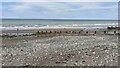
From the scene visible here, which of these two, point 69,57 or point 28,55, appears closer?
point 69,57

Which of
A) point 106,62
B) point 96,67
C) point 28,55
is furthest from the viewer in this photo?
point 28,55

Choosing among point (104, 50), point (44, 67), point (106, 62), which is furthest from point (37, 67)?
point (104, 50)

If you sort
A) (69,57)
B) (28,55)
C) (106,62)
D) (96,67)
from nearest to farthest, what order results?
1. (96,67)
2. (106,62)
3. (69,57)
4. (28,55)

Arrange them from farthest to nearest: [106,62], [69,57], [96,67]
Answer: [69,57]
[106,62]
[96,67]

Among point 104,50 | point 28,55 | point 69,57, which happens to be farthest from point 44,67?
point 104,50

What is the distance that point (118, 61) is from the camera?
16.4 m

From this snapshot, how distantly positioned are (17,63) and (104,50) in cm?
686

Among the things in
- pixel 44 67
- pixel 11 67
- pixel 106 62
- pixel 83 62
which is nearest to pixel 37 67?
pixel 44 67

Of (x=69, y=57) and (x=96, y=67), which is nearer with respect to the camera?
(x=96, y=67)

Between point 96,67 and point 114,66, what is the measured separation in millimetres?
1037

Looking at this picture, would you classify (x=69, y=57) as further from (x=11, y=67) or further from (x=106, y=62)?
(x=11, y=67)

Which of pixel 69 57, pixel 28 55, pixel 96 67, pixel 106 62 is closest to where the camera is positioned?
pixel 96 67

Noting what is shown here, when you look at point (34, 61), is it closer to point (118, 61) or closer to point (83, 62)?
point (83, 62)

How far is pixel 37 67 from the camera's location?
50.9 ft
